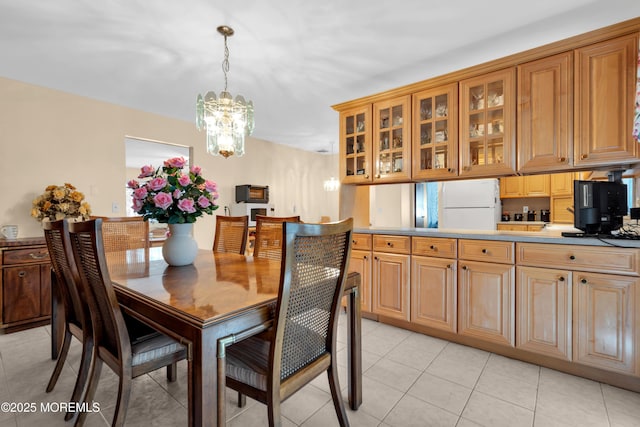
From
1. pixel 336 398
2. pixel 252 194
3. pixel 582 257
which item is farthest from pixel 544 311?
pixel 252 194

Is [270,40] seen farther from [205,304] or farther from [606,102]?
[606,102]

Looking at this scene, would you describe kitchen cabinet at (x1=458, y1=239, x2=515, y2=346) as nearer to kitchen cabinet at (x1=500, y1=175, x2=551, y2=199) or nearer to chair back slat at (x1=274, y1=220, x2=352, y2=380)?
chair back slat at (x1=274, y1=220, x2=352, y2=380)

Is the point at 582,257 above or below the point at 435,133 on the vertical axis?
below

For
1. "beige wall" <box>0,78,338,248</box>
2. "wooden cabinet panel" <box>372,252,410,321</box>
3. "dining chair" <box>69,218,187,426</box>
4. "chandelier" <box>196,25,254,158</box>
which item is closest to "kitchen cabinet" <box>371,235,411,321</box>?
"wooden cabinet panel" <box>372,252,410,321</box>

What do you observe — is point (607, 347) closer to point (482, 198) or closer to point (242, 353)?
point (242, 353)

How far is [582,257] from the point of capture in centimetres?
184

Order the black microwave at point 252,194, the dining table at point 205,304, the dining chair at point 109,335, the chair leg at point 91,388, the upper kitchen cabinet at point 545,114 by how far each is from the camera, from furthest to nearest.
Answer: the black microwave at point 252,194 < the upper kitchen cabinet at point 545,114 < the chair leg at point 91,388 < the dining chair at point 109,335 < the dining table at point 205,304

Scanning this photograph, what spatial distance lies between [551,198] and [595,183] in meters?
2.84

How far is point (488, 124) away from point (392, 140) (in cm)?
83

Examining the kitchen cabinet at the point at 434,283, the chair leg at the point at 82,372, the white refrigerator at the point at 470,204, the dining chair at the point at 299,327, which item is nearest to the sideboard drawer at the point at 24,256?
the chair leg at the point at 82,372

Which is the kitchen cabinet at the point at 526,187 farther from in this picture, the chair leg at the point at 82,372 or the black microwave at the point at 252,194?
the chair leg at the point at 82,372

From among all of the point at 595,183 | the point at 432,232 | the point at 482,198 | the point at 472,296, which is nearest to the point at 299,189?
the point at 482,198

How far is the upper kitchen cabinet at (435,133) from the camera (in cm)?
255

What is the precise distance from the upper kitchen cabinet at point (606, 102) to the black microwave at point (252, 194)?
151 inches
